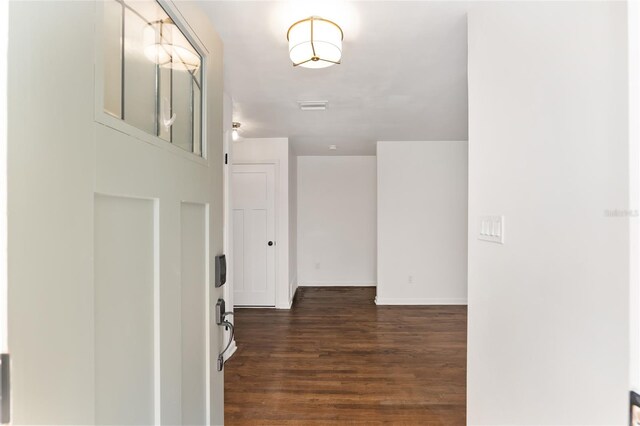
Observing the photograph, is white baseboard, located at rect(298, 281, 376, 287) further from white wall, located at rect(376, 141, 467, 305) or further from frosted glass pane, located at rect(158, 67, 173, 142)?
frosted glass pane, located at rect(158, 67, 173, 142)

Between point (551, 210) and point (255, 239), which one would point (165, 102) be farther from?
point (255, 239)

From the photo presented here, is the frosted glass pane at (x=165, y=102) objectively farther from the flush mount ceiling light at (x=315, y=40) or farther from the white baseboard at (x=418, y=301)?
the white baseboard at (x=418, y=301)

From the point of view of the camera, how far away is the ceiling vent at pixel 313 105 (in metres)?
2.72

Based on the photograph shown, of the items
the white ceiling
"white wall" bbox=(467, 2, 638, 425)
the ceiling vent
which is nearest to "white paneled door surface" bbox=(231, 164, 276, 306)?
the white ceiling

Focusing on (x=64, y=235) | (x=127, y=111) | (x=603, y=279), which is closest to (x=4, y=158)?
(x=64, y=235)

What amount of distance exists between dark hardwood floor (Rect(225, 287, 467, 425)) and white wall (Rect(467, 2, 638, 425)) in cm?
77

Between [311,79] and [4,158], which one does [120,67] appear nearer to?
[4,158]

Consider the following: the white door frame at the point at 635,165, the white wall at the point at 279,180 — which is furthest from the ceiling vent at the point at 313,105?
the white door frame at the point at 635,165

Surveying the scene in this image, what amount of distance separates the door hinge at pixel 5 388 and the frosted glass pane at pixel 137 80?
491 mm

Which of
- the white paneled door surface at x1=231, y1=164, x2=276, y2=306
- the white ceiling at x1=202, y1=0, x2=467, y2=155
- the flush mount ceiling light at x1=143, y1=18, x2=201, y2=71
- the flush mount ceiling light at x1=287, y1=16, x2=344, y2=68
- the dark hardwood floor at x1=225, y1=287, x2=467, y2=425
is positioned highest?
the white ceiling at x1=202, y1=0, x2=467, y2=155

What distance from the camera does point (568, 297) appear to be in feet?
2.83

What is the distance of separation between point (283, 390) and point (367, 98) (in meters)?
2.36

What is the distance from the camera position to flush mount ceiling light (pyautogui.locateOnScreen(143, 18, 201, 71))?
2.60 ft

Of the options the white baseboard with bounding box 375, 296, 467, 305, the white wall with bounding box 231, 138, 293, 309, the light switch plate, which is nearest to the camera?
the light switch plate
